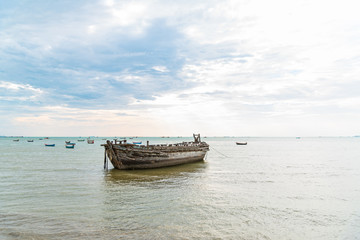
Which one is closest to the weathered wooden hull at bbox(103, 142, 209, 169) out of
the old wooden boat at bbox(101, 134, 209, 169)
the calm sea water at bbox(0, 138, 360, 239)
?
the old wooden boat at bbox(101, 134, 209, 169)

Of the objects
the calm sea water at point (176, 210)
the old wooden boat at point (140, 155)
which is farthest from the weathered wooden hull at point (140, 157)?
the calm sea water at point (176, 210)

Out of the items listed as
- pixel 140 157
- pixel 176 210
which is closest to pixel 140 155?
pixel 140 157

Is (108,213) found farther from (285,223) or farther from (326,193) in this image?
(326,193)

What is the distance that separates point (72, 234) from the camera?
8289 mm

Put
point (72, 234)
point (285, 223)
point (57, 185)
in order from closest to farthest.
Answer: point (72, 234)
point (285, 223)
point (57, 185)

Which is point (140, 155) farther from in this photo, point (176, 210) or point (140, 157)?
point (176, 210)

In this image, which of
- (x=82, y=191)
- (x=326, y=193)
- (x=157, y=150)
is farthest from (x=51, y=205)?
(x=326, y=193)

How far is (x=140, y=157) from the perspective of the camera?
2402cm

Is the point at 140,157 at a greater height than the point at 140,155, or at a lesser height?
lesser

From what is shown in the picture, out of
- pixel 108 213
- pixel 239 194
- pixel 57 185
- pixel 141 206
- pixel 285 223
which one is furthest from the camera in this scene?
pixel 57 185

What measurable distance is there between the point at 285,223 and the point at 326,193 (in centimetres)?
794

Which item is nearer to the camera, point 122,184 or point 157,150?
point 122,184

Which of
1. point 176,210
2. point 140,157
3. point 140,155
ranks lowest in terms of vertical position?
point 176,210

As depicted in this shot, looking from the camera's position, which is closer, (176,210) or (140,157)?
(176,210)
